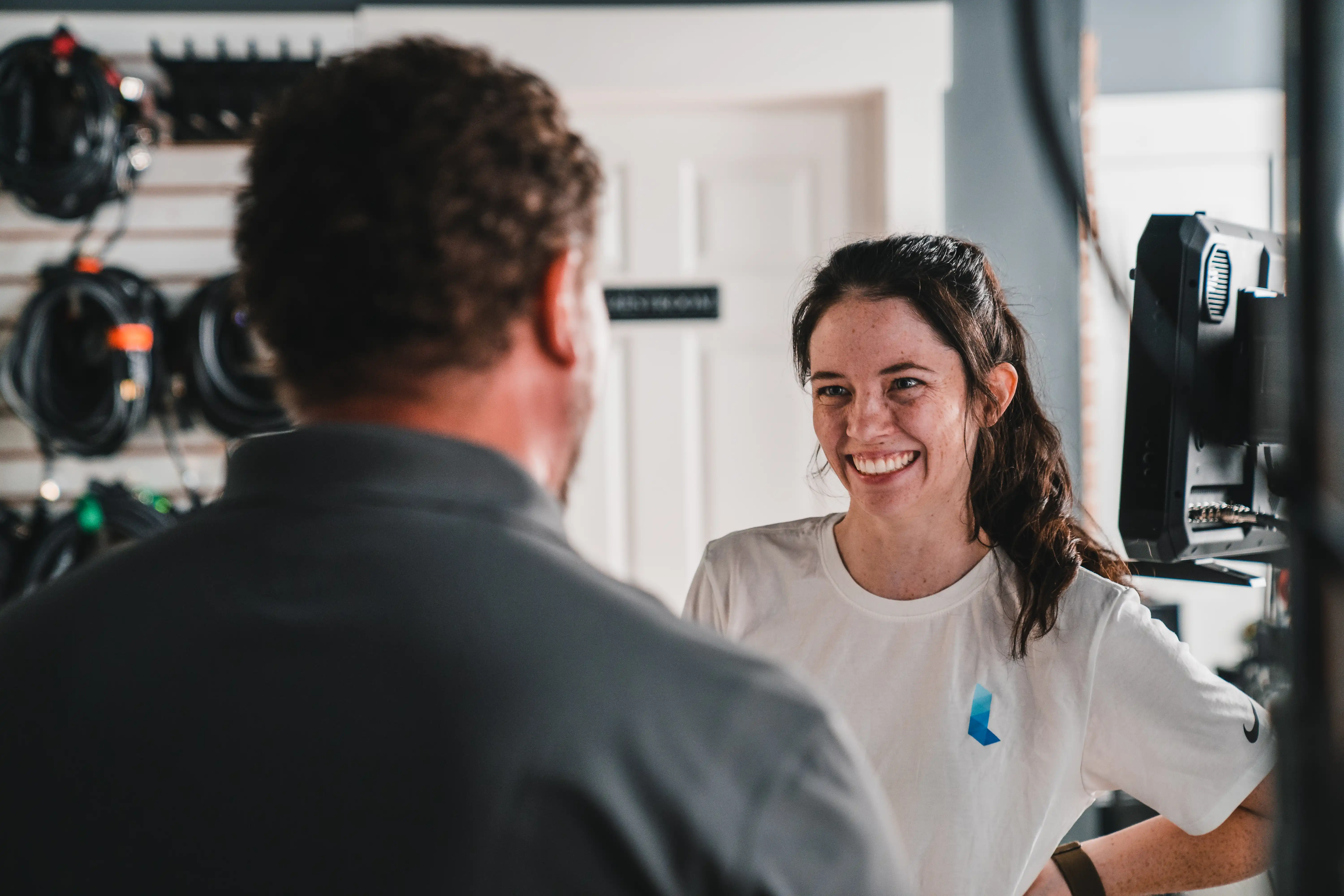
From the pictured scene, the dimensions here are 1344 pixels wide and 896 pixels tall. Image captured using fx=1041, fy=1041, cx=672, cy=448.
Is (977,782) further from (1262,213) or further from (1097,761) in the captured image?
(1262,213)

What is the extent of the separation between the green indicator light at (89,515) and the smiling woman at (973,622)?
212cm

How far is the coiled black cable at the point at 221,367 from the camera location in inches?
Result: 113

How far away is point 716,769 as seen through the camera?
50cm

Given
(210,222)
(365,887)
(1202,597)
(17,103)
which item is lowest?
(1202,597)

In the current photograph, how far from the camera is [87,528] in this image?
2801mm

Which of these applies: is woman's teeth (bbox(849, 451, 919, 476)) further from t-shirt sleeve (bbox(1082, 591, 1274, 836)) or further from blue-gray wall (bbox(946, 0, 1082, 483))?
blue-gray wall (bbox(946, 0, 1082, 483))

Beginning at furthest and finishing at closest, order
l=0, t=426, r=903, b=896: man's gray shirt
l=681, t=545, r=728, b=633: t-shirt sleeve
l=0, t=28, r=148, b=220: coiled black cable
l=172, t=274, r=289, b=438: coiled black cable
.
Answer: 1. l=172, t=274, r=289, b=438: coiled black cable
2. l=0, t=28, r=148, b=220: coiled black cable
3. l=681, t=545, r=728, b=633: t-shirt sleeve
4. l=0, t=426, r=903, b=896: man's gray shirt

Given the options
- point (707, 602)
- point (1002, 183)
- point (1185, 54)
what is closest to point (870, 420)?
point (707, 602)

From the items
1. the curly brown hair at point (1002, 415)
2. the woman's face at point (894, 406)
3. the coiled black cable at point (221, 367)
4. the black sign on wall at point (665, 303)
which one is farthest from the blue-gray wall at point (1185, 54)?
the coiled black cable at point (221, 367)

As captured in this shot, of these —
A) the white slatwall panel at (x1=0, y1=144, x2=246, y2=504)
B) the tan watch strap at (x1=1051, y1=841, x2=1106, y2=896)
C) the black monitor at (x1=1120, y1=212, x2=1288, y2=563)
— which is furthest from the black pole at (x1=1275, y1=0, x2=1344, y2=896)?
the white slatwall panel at (x1=0, y1=144, x2=246, y2=504)

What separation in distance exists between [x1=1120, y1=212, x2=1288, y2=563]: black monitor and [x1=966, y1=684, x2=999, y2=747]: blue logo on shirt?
247 millimetres

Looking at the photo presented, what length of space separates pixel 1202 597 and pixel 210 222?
3219mm

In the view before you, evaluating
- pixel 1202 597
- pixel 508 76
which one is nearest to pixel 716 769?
pixel 508 76

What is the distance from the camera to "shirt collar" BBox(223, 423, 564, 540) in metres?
0.55
